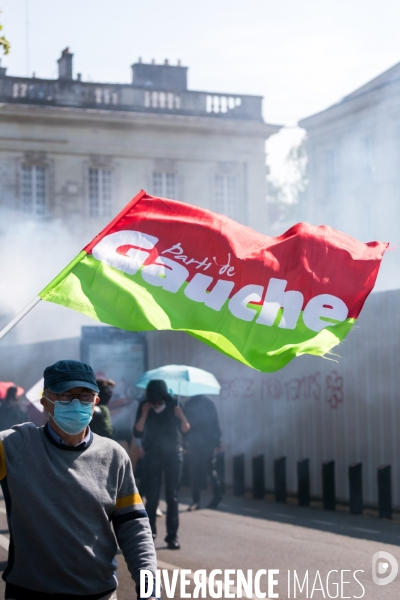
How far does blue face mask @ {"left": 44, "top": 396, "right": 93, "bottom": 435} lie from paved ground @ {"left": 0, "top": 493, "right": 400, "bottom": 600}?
3.74 m

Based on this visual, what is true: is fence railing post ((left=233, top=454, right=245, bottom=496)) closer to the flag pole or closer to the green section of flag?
the green section of flag

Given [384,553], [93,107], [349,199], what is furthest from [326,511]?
[93,107]

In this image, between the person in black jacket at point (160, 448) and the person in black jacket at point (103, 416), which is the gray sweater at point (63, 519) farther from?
the person in black jacket at point (160, 448)

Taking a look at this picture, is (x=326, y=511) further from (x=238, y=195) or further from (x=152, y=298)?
(x=238, y=195)

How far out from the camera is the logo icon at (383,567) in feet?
23.8

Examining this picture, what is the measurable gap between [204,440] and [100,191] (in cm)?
2917

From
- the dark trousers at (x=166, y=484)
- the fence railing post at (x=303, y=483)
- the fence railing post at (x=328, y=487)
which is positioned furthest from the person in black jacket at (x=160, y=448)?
the fence railing post at (x=303, y=483)

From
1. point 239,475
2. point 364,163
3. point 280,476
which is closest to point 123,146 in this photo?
point 364,163

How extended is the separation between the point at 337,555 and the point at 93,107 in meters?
33.3

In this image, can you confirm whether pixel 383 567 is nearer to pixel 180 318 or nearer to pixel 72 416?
pixel 180 318

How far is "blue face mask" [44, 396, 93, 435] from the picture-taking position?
11.1 feet

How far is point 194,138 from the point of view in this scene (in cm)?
4166

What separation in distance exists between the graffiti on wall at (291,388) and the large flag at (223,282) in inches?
274

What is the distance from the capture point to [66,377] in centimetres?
348
